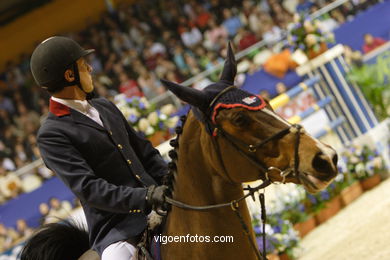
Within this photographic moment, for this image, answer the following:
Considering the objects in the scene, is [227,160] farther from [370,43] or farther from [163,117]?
[370,43]

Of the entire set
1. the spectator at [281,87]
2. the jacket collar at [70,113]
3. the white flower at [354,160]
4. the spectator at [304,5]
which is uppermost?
the jacket collar at [70,113]

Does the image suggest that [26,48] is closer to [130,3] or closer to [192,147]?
[130,3]

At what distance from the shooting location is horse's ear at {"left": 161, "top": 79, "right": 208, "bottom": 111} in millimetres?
2229

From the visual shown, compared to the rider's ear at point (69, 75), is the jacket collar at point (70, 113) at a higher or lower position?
lower

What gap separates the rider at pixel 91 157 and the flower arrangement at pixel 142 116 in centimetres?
315

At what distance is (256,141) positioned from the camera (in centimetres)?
223

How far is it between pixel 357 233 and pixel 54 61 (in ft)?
12.0

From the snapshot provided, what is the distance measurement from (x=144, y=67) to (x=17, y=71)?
3434 millimetres

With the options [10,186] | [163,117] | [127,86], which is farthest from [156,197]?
[127,86]

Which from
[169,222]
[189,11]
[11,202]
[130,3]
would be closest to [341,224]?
[169,222]

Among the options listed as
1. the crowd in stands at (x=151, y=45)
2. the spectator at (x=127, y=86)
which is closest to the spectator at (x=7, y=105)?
the crowd in stands at (x=151, y=45)

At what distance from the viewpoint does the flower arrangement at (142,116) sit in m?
5.96

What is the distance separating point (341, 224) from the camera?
225 inches

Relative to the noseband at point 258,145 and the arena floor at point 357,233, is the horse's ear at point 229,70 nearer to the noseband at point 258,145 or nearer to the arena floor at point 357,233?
the noseband at point 258,145
